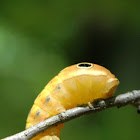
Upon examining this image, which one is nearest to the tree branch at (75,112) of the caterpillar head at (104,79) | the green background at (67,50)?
the caterpillar head at (104,79)

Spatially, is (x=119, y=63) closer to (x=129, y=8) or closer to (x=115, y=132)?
(x=129, y=8)

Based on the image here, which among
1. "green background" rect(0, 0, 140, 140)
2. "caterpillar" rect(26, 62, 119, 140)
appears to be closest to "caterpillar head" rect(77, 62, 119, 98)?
"caterpillar" rect(26, 62, 119, 140)

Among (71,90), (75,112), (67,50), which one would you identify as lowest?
(75,112)

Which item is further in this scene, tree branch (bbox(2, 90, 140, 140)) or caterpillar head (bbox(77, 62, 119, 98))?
caterpillar head (bbox(77, 62, 119, 98))

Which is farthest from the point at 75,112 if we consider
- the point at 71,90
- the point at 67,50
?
the point at 67,50

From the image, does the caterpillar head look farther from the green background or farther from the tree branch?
the green background

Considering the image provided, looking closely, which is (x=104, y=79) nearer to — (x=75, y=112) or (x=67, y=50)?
(x=75, y=112)

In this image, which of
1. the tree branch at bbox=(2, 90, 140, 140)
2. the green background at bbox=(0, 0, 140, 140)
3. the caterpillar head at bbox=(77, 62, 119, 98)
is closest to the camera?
the tree branch at bbox=(2, 90, 140, 140)
